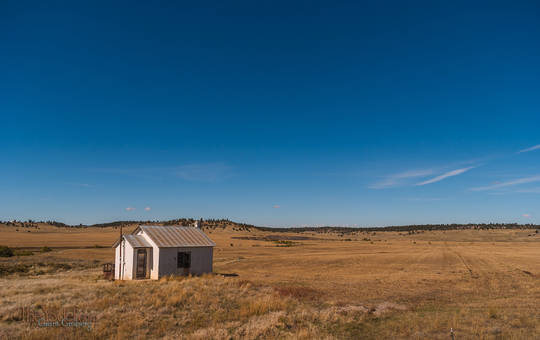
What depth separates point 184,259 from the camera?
26.9 meters

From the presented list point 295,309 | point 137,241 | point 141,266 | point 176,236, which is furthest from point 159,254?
point 295,309

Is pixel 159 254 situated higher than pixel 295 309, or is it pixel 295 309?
pixel 159 254

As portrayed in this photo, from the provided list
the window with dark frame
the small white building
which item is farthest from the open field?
the window with dark frame

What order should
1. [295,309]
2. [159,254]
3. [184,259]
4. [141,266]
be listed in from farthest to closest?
[141,266], [184,259], [159,254], [295,309]

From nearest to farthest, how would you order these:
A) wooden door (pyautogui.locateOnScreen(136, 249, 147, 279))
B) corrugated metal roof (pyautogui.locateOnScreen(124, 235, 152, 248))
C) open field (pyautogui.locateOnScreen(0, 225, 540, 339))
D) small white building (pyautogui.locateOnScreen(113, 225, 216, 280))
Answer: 1. open field (pyautogui.locateOnScreen(0, 225, 540, 339))
2. small white building (pyautogui.locateOnScreen(113, 225, 216, 280))
3. corrugated metal roof (pyautogui.locateOnScreen(124, 235, 152, 248))
4. wooden door (pyautogui.locateOnScreen(136, 249, 147, 279))

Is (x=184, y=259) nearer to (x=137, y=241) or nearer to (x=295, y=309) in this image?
(x=137, y=241)

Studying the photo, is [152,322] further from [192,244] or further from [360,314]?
[192,244]

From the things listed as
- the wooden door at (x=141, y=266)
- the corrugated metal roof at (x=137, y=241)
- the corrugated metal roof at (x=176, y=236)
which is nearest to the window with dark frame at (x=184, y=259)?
the corrugated metal roof at (x=176, y=236)

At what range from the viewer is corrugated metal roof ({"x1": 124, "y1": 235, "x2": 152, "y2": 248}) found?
25484mm

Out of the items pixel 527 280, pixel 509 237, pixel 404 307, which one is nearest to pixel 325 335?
pixel 404 307

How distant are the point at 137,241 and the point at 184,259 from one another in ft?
12.2

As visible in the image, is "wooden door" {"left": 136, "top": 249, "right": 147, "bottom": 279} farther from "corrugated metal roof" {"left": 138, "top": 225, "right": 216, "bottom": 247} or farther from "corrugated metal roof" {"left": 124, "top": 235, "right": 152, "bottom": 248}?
"corrugated metal roof" {"left": 138, "top": 225, "right": 216, "bottom": 247}

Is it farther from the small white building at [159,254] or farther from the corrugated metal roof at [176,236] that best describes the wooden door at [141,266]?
the corrugated metal roof at [176,236]

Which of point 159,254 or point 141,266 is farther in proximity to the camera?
point 141,266
